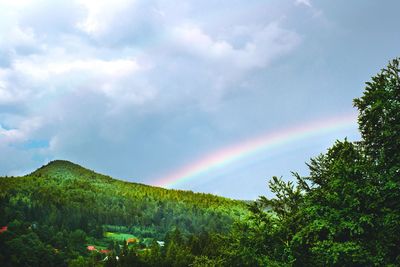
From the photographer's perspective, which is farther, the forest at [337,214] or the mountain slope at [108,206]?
the mountain slope at [108,206]

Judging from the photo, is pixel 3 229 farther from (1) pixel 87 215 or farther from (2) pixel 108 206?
(2) pixel 108 206

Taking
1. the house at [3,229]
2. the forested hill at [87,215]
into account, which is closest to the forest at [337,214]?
the forested hill at [87,215]

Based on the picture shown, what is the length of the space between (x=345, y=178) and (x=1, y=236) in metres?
38.6

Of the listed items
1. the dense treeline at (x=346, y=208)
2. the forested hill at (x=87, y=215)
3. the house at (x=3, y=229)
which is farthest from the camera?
the house at (x=3, y=229)

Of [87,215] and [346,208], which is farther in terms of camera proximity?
[87,215]

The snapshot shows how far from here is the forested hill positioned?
53.5 m

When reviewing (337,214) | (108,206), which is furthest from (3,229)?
(337,214)

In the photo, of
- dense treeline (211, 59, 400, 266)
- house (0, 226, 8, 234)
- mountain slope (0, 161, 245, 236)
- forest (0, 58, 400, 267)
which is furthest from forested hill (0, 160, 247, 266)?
dense treeline (211, 59, 400, 266)

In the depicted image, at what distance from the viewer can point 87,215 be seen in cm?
6562

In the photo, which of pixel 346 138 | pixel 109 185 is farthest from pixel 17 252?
pixel 109 185

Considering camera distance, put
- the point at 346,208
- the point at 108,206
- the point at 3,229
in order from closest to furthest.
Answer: the point at 346,208 < the point at 3,229 < the point at 108,206

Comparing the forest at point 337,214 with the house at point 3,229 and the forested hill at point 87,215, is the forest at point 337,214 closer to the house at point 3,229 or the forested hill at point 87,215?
the forested hill at point 87,215

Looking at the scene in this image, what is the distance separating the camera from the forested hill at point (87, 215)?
53500 millimetres

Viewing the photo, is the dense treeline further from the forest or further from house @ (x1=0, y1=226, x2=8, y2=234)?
house @ (x1=0, y1=226, x2=8, y2=234)
